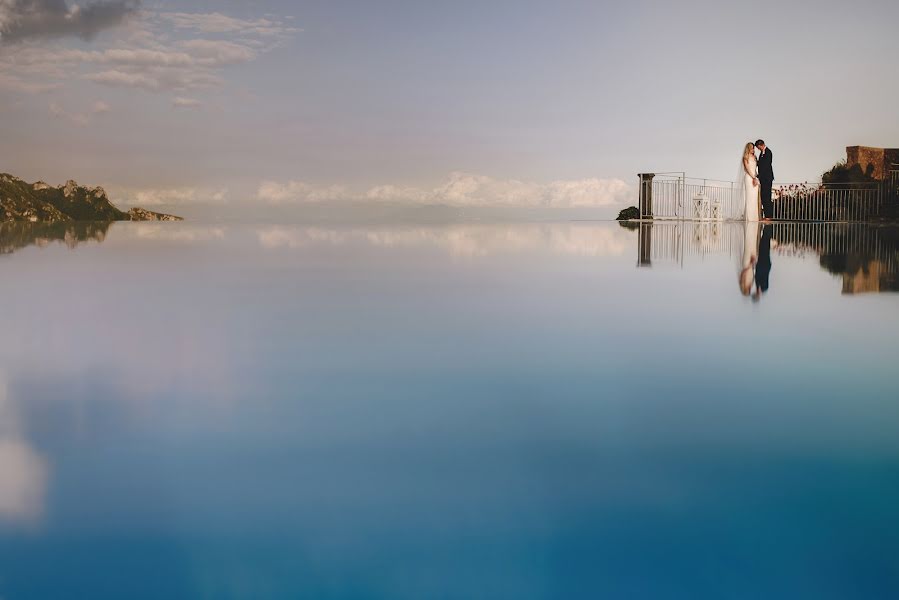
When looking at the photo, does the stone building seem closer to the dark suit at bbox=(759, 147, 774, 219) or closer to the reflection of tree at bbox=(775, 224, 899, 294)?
the dark suit at bbox=(759, 147, 774, 219)

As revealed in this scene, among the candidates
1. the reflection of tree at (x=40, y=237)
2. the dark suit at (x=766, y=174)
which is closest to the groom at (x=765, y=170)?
the dark suit at (x=766, y=174)

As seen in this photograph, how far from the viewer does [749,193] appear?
21.2 m

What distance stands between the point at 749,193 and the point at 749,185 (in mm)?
494

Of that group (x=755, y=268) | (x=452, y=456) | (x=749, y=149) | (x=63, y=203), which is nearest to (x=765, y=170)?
(x=749, y=149)

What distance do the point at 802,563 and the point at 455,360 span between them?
6.61ft

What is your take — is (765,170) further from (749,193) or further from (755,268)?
(755,268)

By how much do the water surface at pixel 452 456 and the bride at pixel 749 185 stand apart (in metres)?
16.0

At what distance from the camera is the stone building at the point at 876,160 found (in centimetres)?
2653

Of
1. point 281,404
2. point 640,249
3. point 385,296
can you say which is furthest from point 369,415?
point 640,249

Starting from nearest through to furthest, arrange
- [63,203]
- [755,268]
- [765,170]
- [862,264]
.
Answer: [755,268]
[862,264]
[765,170]
[63,203]

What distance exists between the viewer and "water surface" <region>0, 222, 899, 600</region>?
1390 mm

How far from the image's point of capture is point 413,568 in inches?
54.6

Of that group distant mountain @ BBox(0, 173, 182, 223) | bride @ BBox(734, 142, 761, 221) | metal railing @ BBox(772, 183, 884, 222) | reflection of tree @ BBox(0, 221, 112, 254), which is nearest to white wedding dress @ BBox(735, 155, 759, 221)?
bride @ BBox(734, 142, 761, 221)

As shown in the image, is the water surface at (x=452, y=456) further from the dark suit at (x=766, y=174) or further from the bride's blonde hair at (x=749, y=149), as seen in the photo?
the dark suit at (x=766, y=174)
